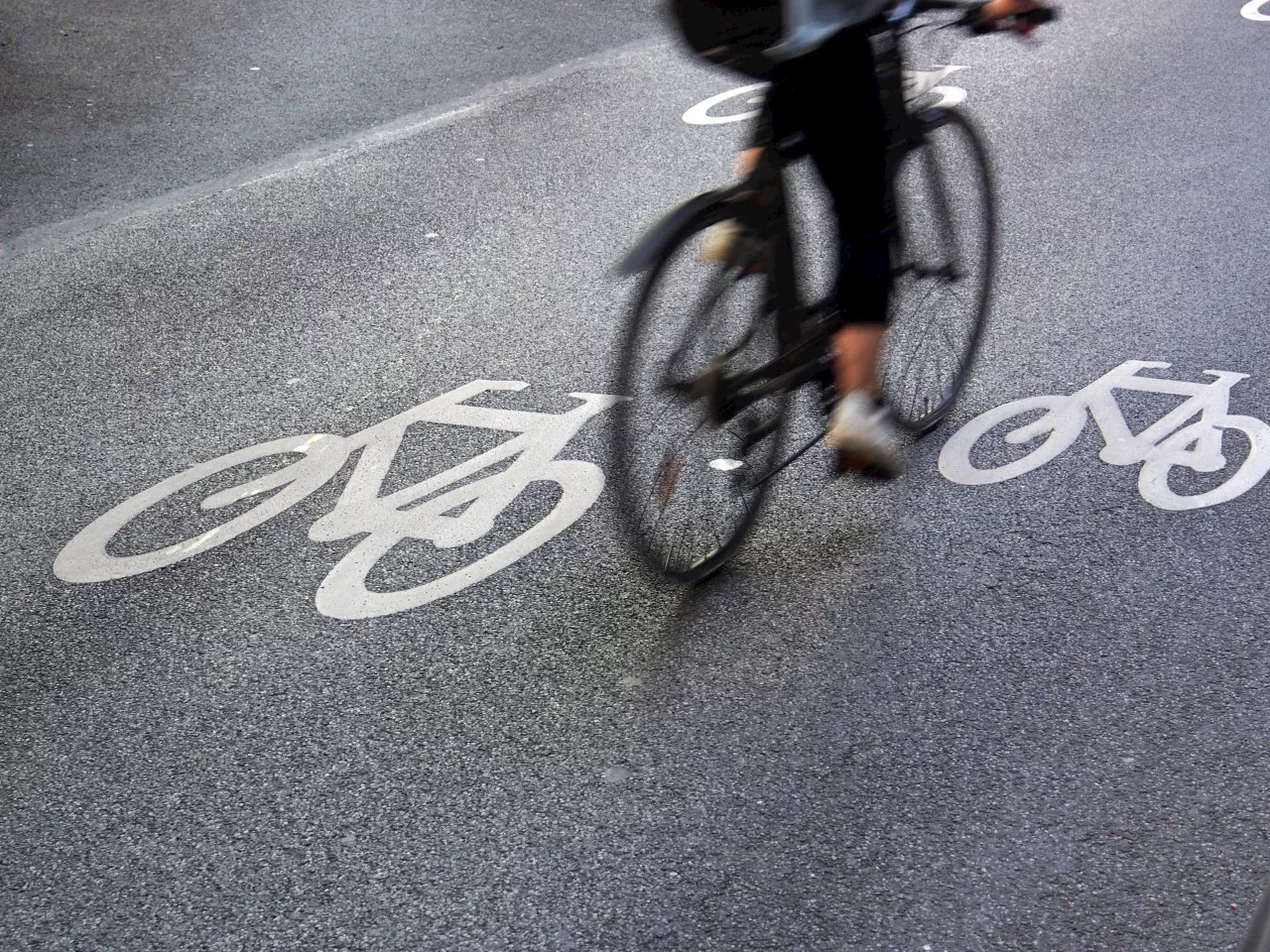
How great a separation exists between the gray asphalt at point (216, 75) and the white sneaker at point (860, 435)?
433 centimetres

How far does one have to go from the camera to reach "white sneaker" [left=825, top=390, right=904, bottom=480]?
12.3 ft

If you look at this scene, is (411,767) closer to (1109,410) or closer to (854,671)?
(854,671)

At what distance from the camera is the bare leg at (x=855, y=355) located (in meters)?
3.70

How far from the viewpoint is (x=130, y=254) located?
243 inches

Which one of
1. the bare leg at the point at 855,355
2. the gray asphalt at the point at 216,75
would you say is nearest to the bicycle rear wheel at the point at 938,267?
the bare leg at the point at 855,355

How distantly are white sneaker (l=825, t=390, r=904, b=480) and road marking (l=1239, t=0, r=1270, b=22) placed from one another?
22.1ft

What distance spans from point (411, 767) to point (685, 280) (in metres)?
1.32

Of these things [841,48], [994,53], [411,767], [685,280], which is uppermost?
[841,48]

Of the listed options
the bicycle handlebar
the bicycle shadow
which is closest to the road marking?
the bicycle handlebar

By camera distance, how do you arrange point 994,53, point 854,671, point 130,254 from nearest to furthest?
point 854,671, point 130,254, point 994,53

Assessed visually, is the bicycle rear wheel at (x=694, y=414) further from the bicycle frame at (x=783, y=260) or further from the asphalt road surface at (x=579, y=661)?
the asphalt road surface at (x=579, y=661)

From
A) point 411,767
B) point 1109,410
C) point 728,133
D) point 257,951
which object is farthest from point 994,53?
point 257,951

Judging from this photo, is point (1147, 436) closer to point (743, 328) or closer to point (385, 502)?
point (743, 328)

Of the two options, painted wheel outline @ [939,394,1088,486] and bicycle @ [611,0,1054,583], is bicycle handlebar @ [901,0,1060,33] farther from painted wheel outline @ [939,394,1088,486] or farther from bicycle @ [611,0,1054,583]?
painted wheel outline @ [939,394,1088,486]
